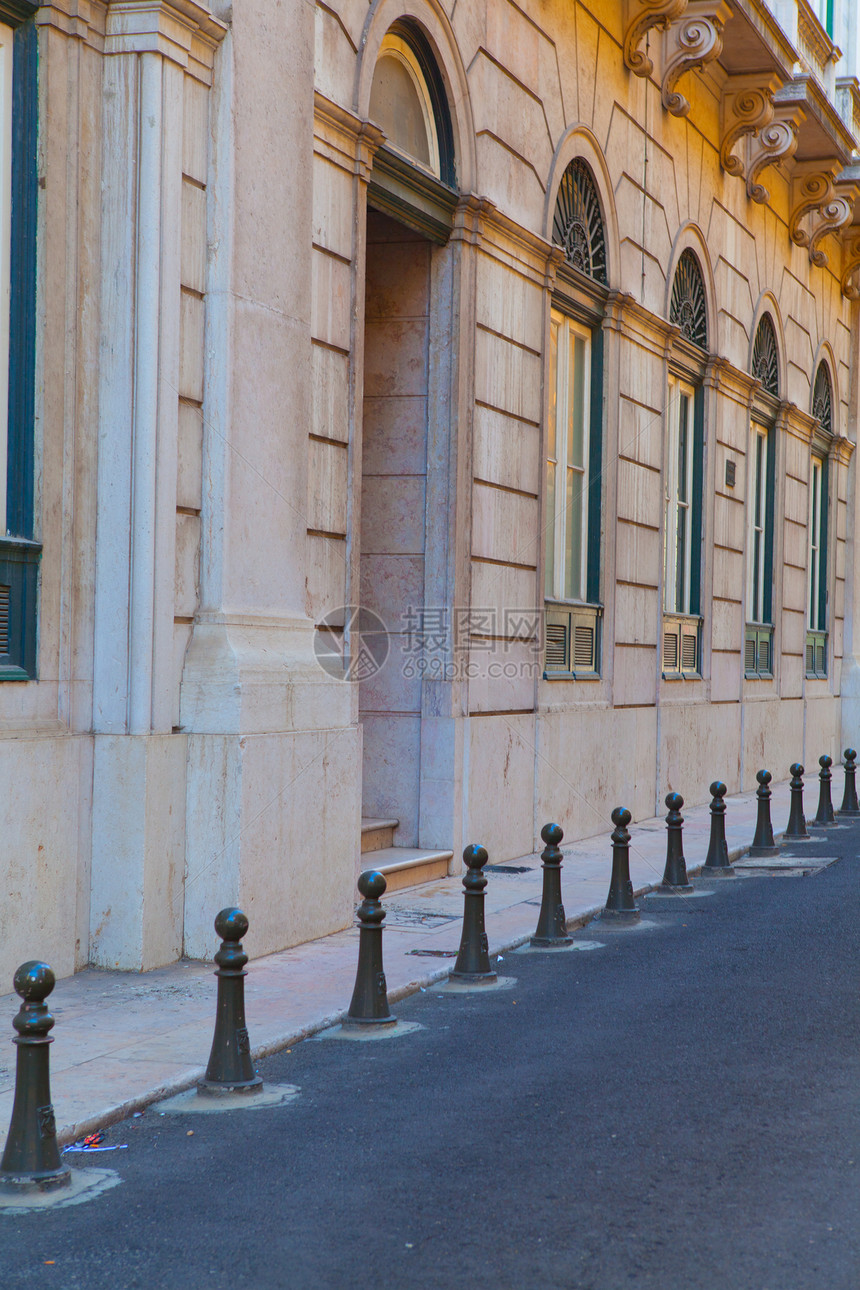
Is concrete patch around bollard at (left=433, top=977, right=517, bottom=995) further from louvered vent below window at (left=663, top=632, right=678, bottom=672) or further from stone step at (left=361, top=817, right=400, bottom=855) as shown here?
louvered vent below window at (left=663, top=632, right=678, bottom=672)

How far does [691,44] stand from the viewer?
15.4 metres

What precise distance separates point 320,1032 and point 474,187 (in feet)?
23.8

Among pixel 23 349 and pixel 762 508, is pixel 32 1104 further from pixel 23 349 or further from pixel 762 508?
pixel 762 508

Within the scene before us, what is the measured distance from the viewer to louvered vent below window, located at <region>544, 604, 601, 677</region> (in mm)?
12977

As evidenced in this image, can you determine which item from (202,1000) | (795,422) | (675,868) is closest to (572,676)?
(675,868)

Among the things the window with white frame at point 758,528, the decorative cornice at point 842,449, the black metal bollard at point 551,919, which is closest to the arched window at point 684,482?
the window with white frame at point 758,528

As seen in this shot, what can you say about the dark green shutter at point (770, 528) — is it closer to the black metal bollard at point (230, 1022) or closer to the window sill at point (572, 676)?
the window sill at point (572, 676)

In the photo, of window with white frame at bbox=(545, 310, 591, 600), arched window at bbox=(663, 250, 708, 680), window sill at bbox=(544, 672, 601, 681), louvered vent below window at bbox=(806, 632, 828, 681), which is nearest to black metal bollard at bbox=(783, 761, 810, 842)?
arched window at bbox=(663, 250, 708, 680)

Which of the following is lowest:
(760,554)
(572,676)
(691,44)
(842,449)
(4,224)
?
(572,676)

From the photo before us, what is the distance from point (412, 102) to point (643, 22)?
4.91 m

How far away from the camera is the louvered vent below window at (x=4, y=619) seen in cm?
685

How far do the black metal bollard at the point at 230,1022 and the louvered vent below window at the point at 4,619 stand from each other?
7.30 feet

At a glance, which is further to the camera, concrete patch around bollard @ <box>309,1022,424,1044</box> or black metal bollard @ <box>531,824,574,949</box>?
black metal bollard @ <box>531,824,574,949</box>

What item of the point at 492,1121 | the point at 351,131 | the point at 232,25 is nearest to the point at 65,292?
the point at 232,25
